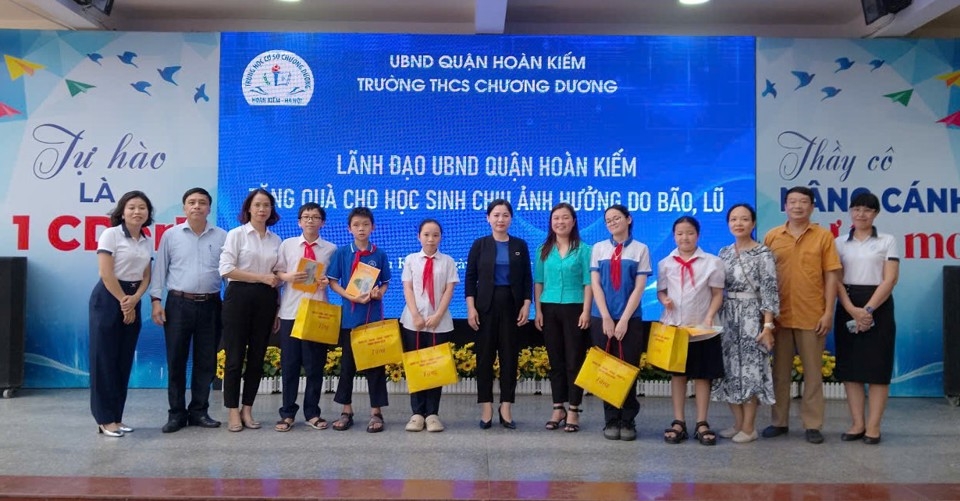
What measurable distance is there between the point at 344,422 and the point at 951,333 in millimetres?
4435

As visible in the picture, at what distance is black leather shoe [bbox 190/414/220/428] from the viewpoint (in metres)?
4.38

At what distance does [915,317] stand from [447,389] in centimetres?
364

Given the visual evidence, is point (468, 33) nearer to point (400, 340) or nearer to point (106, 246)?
point (400, 340)

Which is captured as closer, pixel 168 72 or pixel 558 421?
pixel 558 421

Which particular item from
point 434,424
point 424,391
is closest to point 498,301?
point 424,391

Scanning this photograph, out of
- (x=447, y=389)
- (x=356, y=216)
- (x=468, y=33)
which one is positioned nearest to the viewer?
(x=356, y=216)

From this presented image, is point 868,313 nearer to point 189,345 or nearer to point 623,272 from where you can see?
point 623,272

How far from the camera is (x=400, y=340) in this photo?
Answer: 14.3ft

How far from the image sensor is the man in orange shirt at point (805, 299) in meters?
4.17

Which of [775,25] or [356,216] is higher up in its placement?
[775,25]

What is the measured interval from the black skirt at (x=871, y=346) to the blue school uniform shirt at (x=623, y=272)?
45.7 inches

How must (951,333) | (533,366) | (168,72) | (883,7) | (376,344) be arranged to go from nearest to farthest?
1. (376,344)
2. (883,7)
3. (951,333)
4. (533,366)
5. (168,72)

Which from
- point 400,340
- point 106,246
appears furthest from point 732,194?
point 106,246

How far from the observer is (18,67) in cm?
584
